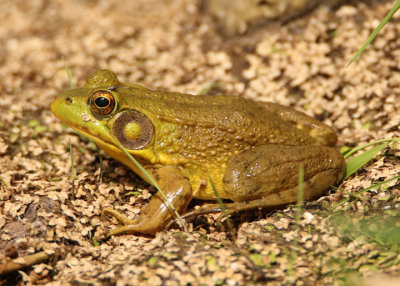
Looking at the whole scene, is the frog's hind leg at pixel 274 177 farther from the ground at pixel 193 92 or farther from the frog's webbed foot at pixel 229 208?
the ground at pixel 193 92

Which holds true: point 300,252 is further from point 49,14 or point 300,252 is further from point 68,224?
point 49,14

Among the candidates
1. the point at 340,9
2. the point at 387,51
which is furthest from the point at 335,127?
the point at 340,9

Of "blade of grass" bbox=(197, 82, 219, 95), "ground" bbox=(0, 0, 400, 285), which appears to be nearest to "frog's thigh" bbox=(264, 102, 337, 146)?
"ground" bbox=(0, 0, 400, 285)

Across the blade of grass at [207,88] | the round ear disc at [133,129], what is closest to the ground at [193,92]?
the blade of grass at [207,88]

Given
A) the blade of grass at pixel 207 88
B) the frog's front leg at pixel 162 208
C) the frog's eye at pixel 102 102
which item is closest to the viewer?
the frog's front leg at pixel 162 208

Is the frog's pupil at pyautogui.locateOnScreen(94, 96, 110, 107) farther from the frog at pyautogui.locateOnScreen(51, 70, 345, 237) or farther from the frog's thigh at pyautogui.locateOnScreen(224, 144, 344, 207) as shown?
the frog's thigh at pyautogui.locateOnScreen(224, 144, 344, 207)

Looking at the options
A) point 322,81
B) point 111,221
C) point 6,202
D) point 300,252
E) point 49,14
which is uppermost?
point 49,14
